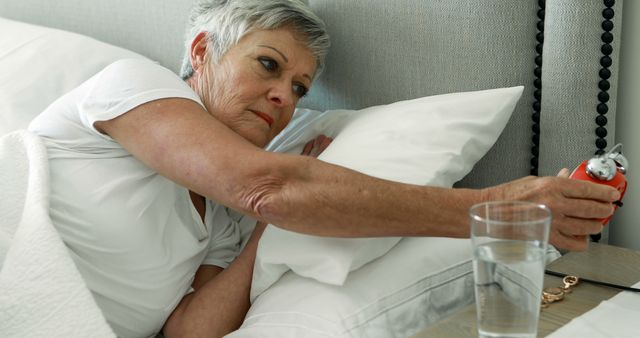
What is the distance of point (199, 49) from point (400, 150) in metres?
0.52

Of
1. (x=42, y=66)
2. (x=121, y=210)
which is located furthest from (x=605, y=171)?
(x=42, y=66)

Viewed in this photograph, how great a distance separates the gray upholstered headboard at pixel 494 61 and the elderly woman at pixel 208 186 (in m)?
0.10

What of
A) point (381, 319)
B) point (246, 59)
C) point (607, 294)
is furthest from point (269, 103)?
point (607, 294)

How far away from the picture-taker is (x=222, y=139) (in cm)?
125

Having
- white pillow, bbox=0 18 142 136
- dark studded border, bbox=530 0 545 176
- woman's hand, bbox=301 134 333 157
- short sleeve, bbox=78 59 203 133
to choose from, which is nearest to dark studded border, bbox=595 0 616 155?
dark studded border, bbox=530 0 545 176

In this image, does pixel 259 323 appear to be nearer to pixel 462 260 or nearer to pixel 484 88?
pixel 462 260

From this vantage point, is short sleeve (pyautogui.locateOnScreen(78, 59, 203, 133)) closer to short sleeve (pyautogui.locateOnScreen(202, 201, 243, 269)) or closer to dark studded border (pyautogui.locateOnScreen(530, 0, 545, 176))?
short sleeve (pyautogui.locateOnScreen(202, 201, 243, 269))

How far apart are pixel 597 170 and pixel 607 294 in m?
0.19

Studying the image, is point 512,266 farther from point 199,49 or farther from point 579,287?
point 199,49

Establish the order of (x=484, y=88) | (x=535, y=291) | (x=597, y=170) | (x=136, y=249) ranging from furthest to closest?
(x=484, y=88)
(x=136, y=249)
(x=597, y=170)
(x=535, y=291)

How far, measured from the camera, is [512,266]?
0.87 metres

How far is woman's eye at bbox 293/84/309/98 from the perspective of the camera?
164 cm

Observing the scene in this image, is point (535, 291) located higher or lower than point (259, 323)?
higher

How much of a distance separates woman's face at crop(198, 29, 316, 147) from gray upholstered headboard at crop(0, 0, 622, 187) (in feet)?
0.47
